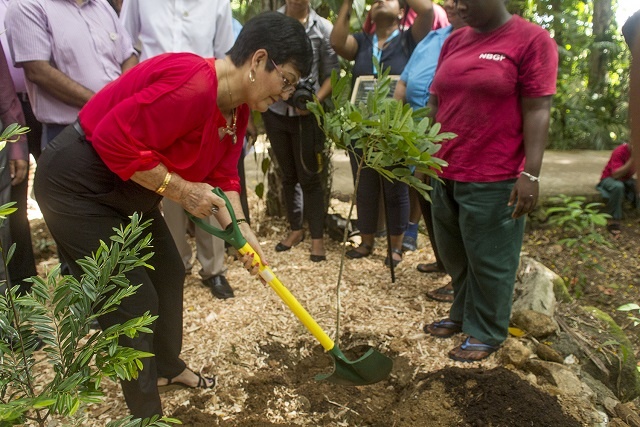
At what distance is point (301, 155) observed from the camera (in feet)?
12.0

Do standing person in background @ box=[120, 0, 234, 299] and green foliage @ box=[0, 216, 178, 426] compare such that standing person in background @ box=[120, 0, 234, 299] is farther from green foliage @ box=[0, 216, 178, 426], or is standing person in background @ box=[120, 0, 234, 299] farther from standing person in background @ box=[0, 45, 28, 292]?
green foliage @ box=[0, 216, 178, 426]

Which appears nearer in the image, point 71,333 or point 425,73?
point 71,333

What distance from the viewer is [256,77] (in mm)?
1841

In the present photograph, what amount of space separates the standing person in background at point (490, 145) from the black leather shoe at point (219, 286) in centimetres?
136

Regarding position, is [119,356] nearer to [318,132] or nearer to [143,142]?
[143,142]

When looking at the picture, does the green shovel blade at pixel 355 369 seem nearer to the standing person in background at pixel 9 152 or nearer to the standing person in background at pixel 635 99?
the standing person in background at pixel 635 99

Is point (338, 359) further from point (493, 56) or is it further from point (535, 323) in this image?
point (493, 56)

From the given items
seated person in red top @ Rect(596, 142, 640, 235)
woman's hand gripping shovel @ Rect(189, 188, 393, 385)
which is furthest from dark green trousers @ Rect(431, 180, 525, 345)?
seated person in red top @ Rect(596, 142, 640, 235)

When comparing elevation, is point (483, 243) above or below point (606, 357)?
above

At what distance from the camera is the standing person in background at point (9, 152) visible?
96.7 inches

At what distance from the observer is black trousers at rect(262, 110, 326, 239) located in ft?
11.9

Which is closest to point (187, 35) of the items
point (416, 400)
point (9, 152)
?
point (9, 152)

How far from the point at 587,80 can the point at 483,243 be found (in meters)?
7.79

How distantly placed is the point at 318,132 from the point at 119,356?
279 centimetres
